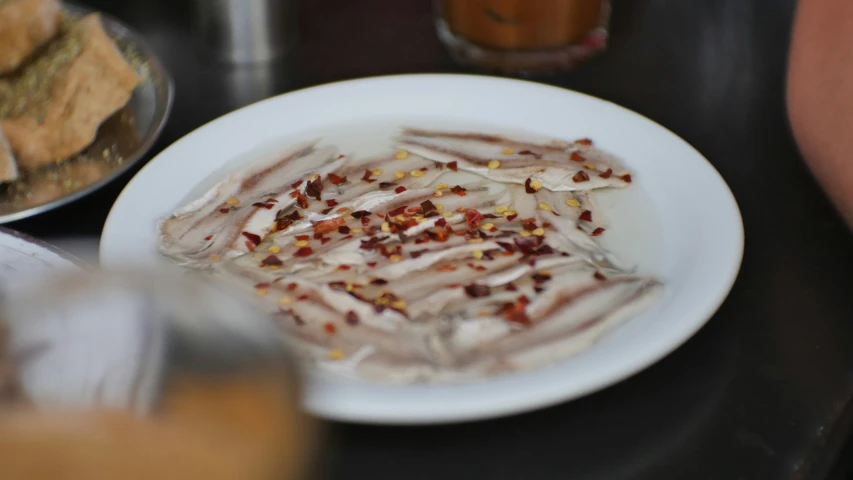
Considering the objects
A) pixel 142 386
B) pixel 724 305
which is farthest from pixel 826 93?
pixel 142 386

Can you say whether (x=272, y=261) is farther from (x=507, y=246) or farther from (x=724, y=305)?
(x=724, y=305)

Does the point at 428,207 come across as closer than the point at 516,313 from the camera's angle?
No

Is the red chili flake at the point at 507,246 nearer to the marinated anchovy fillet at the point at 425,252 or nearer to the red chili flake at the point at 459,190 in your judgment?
the marinated anchovy fillet at the point at 425,252

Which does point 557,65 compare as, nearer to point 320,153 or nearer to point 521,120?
point 521,120

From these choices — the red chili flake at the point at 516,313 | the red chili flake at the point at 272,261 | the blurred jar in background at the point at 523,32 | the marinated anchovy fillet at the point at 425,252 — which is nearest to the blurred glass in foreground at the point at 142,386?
the marinated anchovy fillet at the point at 425,252

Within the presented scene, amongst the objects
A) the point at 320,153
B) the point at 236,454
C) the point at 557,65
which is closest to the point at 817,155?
the point at 557,65

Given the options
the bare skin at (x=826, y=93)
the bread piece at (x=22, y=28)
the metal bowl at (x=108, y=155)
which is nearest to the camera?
the bare skin at (x=826, y=93)

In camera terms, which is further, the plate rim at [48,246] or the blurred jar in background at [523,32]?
the blurred jar in background at [523,32]
